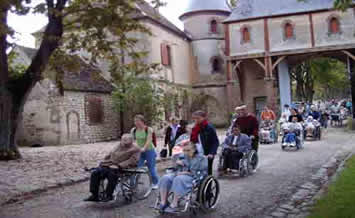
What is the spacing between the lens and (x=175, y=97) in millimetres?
26484

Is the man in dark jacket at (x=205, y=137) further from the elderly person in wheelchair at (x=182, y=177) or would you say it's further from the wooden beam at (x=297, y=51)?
the wooden beam at (x=297, y=51)

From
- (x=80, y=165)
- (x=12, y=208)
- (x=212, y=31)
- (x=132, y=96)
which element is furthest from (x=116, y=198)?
(x=212, y=31)

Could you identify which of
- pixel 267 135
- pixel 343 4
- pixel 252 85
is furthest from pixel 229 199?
pixel 252 85

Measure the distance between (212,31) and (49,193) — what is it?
2719cm

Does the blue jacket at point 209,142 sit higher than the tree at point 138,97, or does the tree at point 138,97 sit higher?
the tree at point 138,97

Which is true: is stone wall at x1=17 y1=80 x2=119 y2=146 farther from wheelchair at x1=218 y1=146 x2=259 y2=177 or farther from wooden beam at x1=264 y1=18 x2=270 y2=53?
wheelchair at x1=218 y1=146 x2=259 y2=177

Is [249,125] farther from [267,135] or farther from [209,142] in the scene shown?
[267,135]

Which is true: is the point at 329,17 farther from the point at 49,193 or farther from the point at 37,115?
the point at 49,193

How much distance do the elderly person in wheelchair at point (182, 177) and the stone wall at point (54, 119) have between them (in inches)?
664

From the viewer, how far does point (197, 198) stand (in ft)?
20.4

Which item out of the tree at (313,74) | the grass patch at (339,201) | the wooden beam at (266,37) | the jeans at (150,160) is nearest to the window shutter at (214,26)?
the wooden beam at (266,37)

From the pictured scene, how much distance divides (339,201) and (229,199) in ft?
6.32

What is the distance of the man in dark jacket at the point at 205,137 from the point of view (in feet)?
24.7

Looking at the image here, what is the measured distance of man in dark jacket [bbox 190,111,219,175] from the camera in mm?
7541
